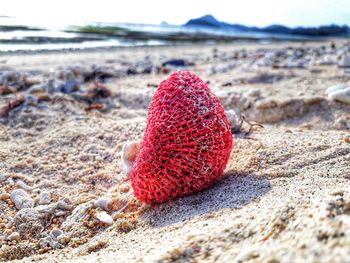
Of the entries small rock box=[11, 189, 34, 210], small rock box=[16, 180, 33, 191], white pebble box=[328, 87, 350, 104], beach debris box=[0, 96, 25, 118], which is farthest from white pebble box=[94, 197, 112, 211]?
white pebble box=[328, 87, 350, 104]

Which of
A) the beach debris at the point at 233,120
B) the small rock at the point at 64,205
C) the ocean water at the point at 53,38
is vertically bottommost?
the small rock at the point at 64,205

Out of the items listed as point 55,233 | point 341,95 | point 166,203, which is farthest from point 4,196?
point 341,95

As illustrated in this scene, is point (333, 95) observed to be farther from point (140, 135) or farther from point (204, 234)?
point (204, 234)

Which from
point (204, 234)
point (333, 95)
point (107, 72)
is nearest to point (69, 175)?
point (204, 234)

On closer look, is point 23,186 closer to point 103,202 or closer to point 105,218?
point 103,202

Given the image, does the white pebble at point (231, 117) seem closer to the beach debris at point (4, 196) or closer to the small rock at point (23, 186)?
the small rock at point (23, 186)

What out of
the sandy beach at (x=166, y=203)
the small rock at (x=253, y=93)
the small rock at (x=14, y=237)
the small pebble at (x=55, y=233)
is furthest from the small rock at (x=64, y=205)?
the small rock at (x=253, y=93)
